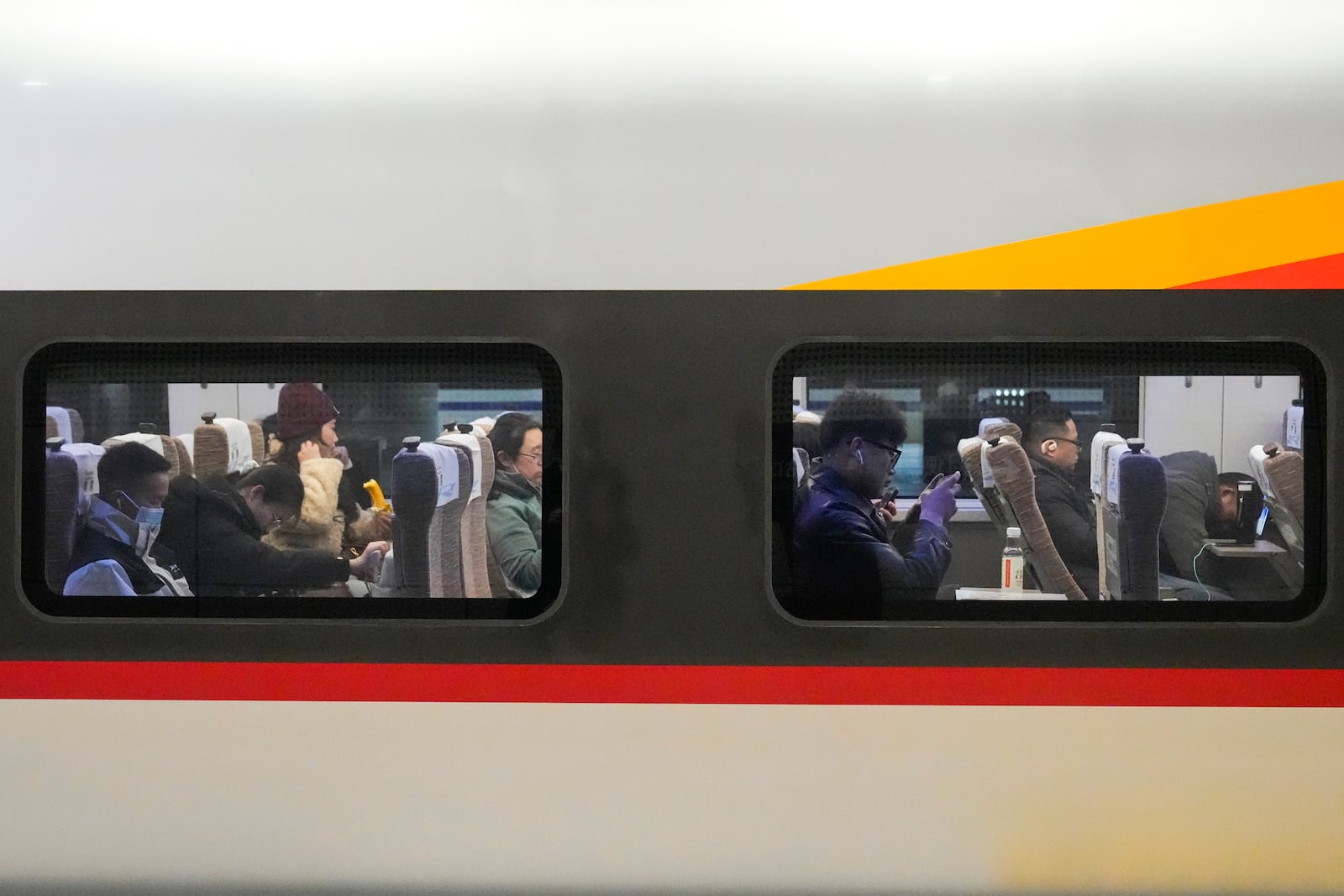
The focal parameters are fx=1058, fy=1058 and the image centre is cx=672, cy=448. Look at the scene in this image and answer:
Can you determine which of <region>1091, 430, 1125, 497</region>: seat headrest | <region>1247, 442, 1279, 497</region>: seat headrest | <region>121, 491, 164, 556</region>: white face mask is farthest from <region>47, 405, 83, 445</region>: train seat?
<region>1247, 442, 1279, 497</region>: seat headrest

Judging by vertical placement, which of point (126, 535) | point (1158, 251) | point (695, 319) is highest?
point (1158, 251)

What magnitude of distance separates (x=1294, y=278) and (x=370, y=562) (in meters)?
2.17

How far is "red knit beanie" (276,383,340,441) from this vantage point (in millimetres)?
2400

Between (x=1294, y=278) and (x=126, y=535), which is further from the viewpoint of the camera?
(x=126, y=535)

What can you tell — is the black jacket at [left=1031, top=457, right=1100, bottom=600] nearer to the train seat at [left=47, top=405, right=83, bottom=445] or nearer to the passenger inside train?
the passenger inside train

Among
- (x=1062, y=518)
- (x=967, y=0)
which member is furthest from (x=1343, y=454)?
(x=967, y=0)

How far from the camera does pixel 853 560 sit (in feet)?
7.91

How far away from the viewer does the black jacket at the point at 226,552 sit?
2434mm

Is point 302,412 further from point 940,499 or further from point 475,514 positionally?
point 940,499

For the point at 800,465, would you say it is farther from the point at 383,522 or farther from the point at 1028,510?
the point at 383,522

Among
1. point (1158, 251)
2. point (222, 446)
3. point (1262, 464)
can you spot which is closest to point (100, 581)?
point (222, 446)

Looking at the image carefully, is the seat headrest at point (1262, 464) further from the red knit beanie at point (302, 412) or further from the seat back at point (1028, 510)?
the red knit beanie at point (302, 412)

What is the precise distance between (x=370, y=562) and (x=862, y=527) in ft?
3.72

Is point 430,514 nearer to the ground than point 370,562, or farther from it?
farther from it
